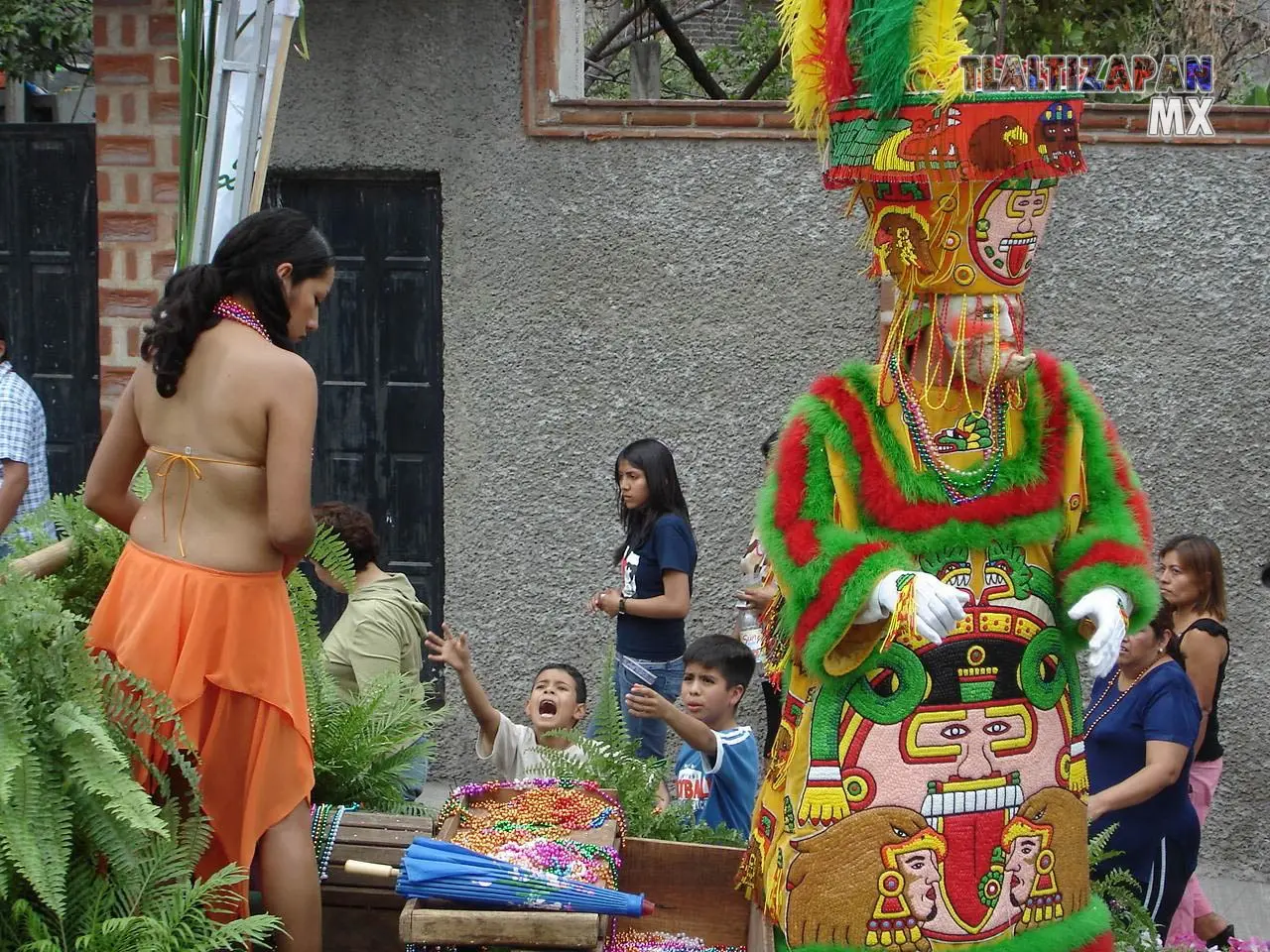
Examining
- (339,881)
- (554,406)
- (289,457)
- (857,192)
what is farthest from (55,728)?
(554,406)

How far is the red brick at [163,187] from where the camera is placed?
6.62m

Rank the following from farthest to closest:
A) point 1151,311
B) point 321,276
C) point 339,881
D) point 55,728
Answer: point 1151,311
point 339,881
point 321,276
point 55,728

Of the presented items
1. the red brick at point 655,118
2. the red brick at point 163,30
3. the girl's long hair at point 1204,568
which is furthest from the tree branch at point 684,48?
the girl's long hair at point 1204,568

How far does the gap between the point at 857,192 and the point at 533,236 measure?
10.0ft

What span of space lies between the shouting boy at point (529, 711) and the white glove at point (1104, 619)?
5.92 ft

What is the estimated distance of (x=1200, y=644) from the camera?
5.27 m

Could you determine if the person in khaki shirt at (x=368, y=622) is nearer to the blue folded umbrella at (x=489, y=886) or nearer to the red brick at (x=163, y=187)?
the blue folded umbrella at (x=489, y=886)

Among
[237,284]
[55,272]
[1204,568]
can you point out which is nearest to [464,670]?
[237,284]

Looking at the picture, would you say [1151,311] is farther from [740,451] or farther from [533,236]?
[533,236]

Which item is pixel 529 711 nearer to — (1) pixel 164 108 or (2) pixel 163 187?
(2) pixel 163 187

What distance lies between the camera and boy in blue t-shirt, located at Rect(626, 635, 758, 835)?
16.1 feet

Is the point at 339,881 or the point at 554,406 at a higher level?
the point at 554,406

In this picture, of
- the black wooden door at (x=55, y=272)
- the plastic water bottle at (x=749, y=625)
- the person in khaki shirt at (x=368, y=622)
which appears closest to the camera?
the person in khaki shirt at (x=368, y=622)

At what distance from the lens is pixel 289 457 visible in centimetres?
353
